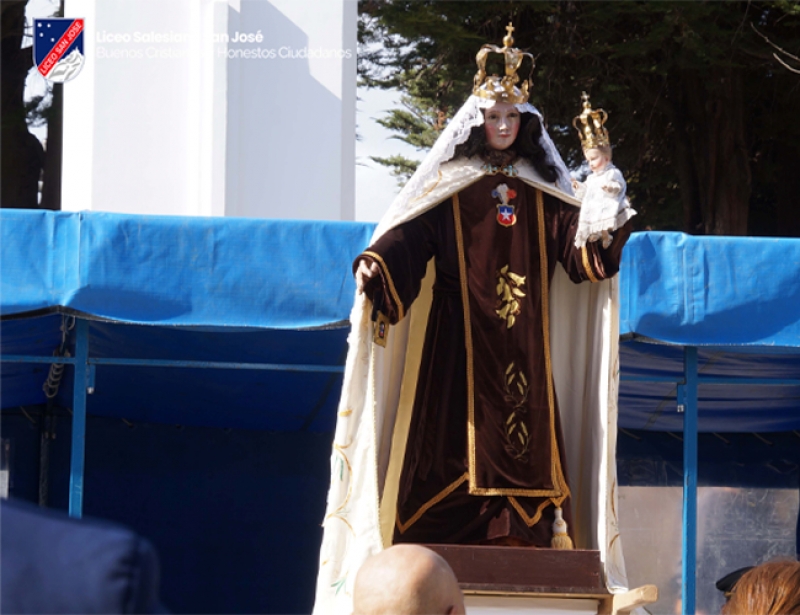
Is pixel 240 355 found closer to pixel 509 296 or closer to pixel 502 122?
pixel 509 296

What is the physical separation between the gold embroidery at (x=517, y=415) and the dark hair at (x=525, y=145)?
2.53ft

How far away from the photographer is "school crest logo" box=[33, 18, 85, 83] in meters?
6.90

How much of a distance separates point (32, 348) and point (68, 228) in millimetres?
1289

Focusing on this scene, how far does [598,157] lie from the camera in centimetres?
387

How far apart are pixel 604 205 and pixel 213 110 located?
3701 millimetres

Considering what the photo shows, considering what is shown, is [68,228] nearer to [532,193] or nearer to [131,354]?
[131,354]

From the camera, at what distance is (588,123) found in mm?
3980

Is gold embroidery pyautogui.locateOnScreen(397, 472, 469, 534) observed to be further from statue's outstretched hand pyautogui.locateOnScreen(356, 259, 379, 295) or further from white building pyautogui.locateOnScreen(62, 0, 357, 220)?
white building pyautogui.locateOnScreen(62, 0, 357, 220)

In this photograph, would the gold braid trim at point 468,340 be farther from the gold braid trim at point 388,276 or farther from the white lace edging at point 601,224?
the white lace edging at point 601,224

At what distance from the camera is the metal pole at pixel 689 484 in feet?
16.1

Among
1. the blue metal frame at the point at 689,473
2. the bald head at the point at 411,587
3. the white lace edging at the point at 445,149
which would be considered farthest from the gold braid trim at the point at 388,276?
the bald head at the point at 411,587

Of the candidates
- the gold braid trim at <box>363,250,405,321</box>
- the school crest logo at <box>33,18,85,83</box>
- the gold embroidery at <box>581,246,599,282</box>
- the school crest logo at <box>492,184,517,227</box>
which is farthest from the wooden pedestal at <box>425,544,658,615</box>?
the school crest logo at <box>33,18,85,83</box>

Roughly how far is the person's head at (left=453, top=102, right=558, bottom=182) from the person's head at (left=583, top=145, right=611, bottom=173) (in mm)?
437

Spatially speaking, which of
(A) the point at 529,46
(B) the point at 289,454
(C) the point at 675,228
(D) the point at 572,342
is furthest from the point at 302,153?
(C) the point at 675,228
